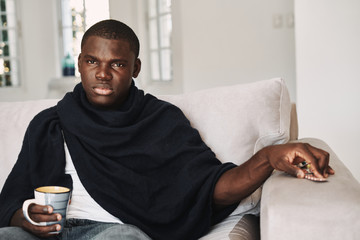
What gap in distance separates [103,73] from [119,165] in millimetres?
266

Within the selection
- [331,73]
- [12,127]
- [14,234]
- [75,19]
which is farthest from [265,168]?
[75,19]

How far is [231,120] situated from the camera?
1569 millimetres

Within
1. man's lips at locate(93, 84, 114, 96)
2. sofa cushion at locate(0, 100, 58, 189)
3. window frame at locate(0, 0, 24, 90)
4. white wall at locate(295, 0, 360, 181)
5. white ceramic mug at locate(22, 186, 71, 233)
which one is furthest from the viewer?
window frame at locate(0, 0, 24, 90)

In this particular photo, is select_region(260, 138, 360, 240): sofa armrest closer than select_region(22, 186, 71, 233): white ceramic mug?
Yes

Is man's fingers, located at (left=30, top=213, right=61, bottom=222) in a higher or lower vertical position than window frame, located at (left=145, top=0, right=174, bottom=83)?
lower

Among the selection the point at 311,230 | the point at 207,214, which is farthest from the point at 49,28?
the point at 311,230

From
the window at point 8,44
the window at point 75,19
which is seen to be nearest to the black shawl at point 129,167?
the window at point 75,19

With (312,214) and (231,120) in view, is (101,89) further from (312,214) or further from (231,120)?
(312,214)

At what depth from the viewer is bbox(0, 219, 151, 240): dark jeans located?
1207 millimetres

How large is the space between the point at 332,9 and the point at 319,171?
2.09m

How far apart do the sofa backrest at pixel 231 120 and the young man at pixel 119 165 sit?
97 millimetres

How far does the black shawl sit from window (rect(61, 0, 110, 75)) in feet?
12.6

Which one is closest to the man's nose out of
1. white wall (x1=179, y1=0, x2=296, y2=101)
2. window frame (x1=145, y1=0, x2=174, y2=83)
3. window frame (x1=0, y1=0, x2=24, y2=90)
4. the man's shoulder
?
the man's shoulder

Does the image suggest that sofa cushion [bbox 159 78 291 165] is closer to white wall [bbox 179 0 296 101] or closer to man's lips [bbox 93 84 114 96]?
man's lips [bbox 93 84 114 96]
